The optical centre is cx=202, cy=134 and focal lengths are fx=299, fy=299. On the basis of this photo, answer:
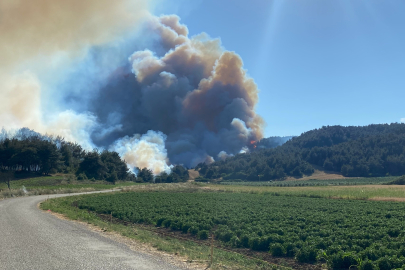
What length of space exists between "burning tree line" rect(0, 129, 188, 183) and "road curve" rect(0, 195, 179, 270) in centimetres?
5114

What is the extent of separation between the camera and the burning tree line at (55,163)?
3051 inches

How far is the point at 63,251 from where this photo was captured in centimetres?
1296

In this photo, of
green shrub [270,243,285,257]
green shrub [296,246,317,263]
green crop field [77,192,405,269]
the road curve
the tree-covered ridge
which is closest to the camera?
the road curve

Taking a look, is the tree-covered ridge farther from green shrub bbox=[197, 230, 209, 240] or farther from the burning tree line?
green shrub bbox=[197, 230, 209, 240]

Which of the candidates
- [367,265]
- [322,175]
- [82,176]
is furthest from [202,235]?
[322,175]

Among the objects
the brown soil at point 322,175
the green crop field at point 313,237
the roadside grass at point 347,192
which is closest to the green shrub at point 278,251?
the green crop field at point 313,237

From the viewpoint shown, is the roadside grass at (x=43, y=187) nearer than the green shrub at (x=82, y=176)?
Yes

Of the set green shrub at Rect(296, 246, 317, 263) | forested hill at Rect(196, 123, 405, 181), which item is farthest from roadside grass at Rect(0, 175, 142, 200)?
forested hill at Rect(196, 123, 405, 181)

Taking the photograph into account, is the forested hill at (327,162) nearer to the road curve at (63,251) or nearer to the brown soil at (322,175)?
the brown soil at (322,175)

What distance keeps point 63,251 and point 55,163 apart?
7915 cm

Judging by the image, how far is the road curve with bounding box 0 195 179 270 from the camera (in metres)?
11.1

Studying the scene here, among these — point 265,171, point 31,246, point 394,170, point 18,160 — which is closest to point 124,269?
point 31,246

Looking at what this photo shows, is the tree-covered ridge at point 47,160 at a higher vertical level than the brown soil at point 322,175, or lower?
higher

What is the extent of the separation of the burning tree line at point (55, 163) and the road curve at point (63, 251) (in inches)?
2013
